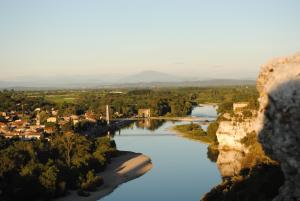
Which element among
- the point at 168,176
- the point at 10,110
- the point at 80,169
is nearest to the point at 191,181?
the point at 168,176

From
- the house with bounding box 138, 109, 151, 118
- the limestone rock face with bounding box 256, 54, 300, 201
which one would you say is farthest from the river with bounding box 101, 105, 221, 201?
the house with bounding box 138, 109, 151, 118

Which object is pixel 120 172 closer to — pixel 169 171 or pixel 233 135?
pixel 169 171

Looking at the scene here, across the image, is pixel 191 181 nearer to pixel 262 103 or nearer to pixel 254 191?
pixel 254 191

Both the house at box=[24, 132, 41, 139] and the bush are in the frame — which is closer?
the bush

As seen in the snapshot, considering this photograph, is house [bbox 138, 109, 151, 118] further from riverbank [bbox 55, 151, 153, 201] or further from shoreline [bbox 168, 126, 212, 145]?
riverbank [bbox 55, 151, 153, 201]

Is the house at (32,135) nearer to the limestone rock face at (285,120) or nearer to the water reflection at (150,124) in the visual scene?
the water reflection at (150,124)

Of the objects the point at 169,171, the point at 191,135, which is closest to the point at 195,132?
the point at 191,135
